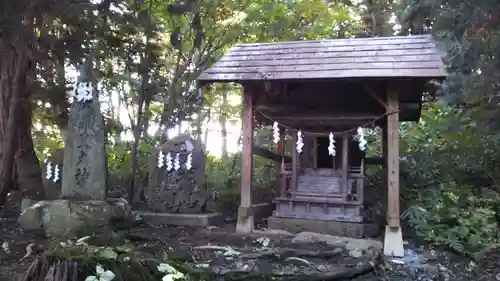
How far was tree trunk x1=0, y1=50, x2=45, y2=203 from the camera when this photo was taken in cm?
923

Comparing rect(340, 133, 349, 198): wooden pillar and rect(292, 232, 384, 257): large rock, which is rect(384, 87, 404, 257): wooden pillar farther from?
rect(340, 133, 349, 198): wooden pillar

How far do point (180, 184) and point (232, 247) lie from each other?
2.42 meters

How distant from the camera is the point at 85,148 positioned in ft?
25.9

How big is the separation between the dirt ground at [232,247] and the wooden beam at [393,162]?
783 millimetres

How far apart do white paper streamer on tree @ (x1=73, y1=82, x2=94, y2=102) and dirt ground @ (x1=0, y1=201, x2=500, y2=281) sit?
236 centimetres

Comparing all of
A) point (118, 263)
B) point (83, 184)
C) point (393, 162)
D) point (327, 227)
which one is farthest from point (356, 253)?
point (83, 184)

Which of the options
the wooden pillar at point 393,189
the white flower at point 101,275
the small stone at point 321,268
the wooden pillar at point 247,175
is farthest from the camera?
the wooden pillar at point 247,175

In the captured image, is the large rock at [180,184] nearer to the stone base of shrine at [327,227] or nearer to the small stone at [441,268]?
the stone base of shrine at [327,227]

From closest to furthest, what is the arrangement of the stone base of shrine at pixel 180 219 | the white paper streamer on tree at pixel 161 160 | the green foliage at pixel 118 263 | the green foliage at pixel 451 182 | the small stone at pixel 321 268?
the green foliage at pixel 118 263
the small stone at pixel 321 268
the green foliage at pixel 451 182
the stone base of shrine at pixel 180 219
the white paper streamer on tree at pixel 161 160

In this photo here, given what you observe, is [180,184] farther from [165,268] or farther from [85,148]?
[165,268]

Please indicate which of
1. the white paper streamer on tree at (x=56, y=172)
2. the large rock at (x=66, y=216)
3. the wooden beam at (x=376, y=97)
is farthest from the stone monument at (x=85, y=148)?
the wooden beam at (x=376, y=97)

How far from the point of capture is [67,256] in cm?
451

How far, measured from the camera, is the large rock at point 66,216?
23.1 ft

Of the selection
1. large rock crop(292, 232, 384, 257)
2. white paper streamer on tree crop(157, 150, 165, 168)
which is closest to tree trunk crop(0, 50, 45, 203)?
white paper streamer on tree crop(157, 150, 165, 168)
